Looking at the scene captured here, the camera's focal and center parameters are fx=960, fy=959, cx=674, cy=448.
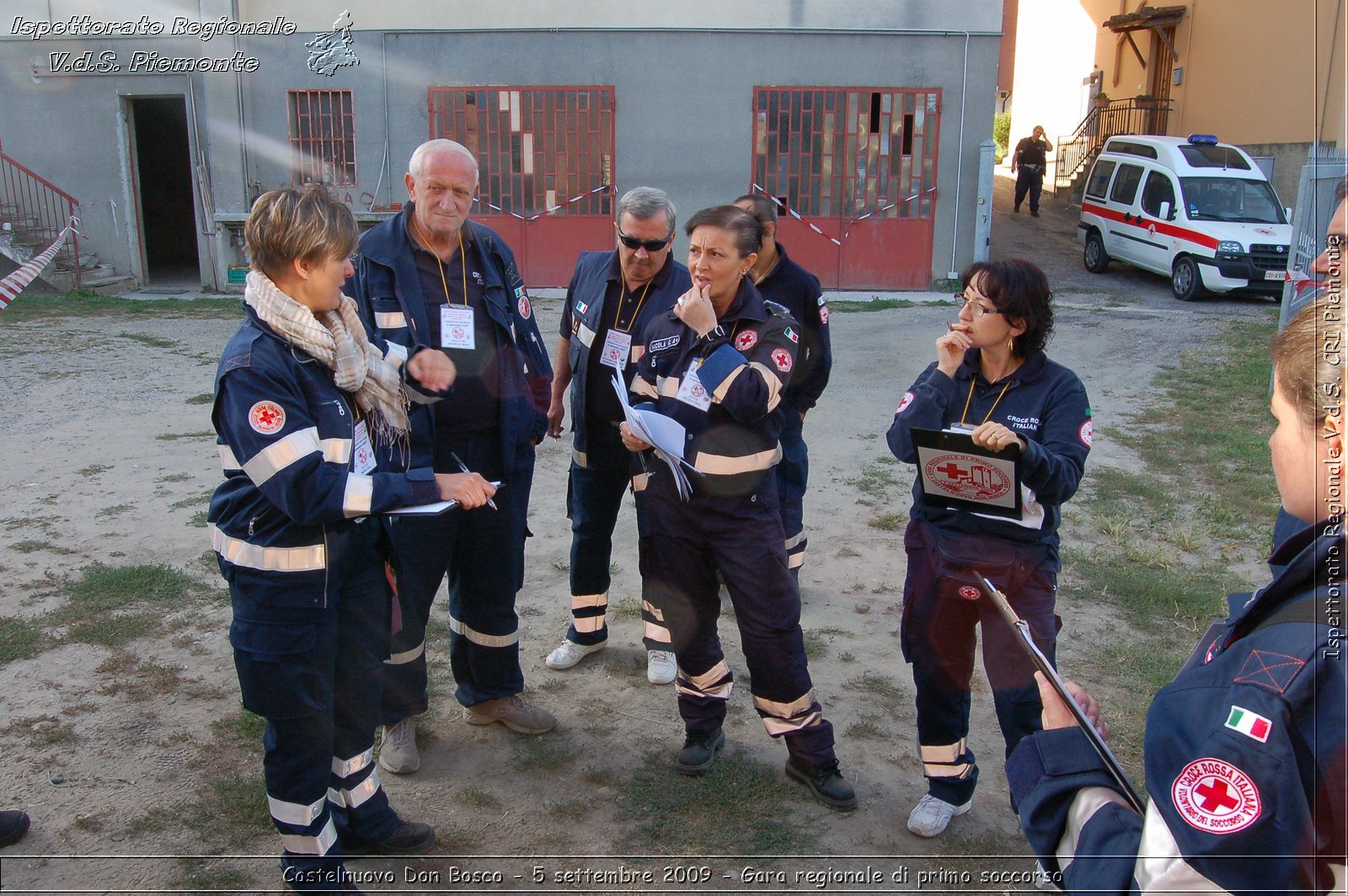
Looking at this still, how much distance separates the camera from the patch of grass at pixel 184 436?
7.34 meters

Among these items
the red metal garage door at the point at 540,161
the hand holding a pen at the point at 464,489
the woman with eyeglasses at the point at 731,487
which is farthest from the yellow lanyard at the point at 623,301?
the red metal garage door at the point at 540,161

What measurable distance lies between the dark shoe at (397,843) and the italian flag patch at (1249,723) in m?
2.51

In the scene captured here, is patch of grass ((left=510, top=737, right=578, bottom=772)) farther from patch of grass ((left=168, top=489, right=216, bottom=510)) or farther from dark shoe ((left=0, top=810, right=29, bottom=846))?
patch of grass ((left=168, top=489, right=216, bottom=510))

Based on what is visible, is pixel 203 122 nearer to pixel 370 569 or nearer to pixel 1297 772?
pixel 370 569

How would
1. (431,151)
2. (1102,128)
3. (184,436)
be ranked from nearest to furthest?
(431,151) → (184,436) → (1102,128)

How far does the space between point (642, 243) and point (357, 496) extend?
1790 mm

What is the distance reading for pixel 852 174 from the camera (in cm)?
1592

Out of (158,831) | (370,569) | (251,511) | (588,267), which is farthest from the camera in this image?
(588,267)

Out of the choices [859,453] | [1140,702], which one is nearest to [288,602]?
[1140,702]

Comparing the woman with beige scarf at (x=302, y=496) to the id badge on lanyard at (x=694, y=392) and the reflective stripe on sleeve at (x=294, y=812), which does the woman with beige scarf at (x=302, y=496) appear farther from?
the id badge on lanyard at (x=694, y=392)

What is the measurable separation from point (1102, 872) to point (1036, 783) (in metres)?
0.20

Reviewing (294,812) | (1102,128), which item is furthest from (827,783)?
(1102,128)

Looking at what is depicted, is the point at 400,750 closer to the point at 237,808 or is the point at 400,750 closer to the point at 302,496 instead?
the point at 237,808

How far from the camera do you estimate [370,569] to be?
2.88 m
